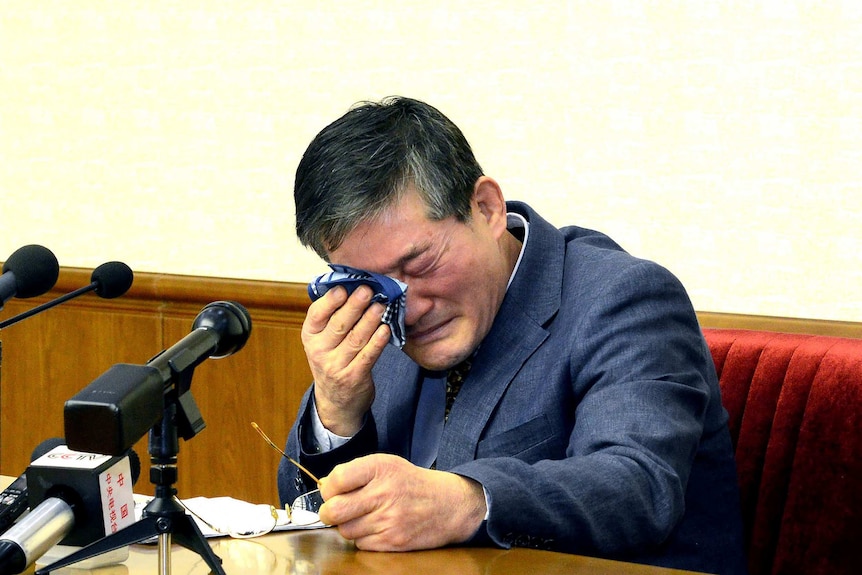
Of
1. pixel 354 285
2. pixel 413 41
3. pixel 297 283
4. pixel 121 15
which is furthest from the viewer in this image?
pixel 121 15

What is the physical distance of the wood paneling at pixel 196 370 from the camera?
3.17m

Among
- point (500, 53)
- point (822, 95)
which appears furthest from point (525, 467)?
point (500, 53)

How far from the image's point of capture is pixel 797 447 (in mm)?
1797

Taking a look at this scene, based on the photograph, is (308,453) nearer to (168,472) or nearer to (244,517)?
(244,517)

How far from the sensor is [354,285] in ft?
5.65

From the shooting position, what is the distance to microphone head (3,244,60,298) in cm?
145

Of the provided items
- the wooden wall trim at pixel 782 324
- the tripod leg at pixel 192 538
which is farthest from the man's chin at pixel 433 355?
the wooden wall trim at pixel 782 324

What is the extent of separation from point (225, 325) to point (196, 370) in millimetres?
2201

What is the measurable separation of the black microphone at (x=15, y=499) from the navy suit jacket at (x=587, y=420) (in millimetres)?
510

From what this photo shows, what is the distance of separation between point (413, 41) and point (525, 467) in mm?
1706

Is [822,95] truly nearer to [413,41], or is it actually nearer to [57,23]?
[413,41]

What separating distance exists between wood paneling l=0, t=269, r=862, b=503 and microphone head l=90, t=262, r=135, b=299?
1468 mm

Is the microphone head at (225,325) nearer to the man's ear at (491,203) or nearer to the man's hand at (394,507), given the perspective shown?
the man's hand at (394,507)

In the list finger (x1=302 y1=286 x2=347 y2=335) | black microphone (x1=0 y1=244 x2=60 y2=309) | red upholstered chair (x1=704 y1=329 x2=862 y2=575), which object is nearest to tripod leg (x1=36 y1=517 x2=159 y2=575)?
black microphone (x1=0 y1=244 x2=60 y2=309)
